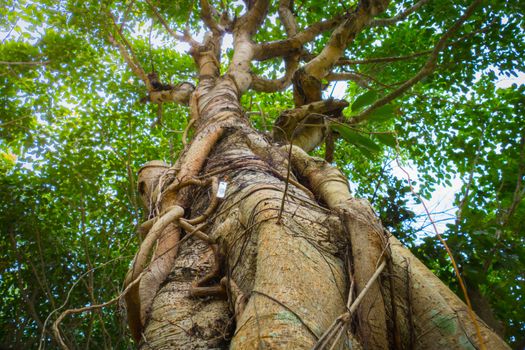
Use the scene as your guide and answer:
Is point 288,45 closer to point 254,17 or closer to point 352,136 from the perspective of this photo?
point 254,17

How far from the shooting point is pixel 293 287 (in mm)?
986

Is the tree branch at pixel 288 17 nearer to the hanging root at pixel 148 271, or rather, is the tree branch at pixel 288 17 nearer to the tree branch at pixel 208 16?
the tree branch at pixel 208 16

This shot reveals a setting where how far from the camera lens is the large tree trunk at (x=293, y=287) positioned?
3.07 ft

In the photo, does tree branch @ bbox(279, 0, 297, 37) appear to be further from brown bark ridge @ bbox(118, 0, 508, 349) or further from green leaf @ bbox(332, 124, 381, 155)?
green leaf @ bbox(332, 124, 381, 155)

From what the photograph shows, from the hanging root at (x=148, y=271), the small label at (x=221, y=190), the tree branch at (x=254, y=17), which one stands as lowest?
the hanging root at (x=148, y=271)

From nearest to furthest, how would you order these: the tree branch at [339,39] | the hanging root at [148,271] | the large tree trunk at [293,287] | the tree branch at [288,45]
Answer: the large tree trunk at [293,287], the hanging root at [148,271], the tree branch at [339,39], the tree branch at [288,45]

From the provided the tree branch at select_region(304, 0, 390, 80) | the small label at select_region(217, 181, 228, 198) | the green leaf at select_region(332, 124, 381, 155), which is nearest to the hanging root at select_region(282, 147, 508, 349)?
the green leaf at select_region(332, 124, 381, 155)

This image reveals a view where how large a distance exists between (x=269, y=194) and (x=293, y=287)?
0.56 metres

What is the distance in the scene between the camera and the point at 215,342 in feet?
3.71

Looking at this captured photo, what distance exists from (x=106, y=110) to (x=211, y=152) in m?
3.43

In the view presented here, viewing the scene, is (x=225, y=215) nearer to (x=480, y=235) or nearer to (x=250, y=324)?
(x=250, y=324)

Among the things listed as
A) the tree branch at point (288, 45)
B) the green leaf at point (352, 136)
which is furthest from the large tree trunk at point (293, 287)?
the tree branch at point (288, 45)

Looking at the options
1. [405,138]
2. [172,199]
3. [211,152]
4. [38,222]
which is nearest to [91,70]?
[38,222]

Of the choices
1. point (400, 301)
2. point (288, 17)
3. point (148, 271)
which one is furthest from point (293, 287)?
point (288, 17)
